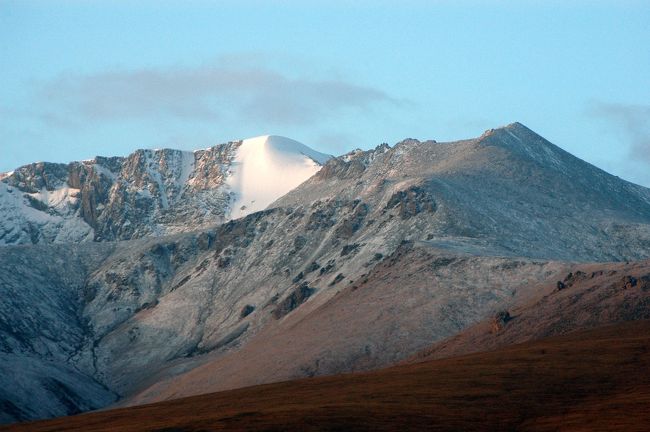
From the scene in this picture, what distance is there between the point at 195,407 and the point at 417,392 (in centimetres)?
2751

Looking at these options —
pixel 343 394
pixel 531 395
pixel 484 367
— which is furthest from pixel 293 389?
pixel 531 395

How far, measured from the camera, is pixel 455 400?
134750mm

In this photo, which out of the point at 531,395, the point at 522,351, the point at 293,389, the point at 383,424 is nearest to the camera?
the point at 383,424

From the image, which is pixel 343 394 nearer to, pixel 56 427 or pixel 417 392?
pixel 417 392

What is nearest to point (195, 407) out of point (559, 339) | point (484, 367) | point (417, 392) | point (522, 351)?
point (417, 392)

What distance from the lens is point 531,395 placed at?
136375mm

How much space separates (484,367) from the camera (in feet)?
512

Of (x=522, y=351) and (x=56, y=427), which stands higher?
(x=56, y=427)

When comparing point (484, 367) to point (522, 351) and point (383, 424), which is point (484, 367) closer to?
point (522, 351)

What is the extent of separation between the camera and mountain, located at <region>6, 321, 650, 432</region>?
396 feet

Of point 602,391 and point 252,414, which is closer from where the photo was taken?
point 252,414

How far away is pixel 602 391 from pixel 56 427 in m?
63.0

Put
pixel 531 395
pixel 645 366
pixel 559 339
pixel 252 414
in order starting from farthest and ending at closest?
1. pixel 559 339
2. pixel 645 366
3. pixel 531 395
4. pixel 252 414

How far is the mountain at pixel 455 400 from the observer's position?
120725 mm
